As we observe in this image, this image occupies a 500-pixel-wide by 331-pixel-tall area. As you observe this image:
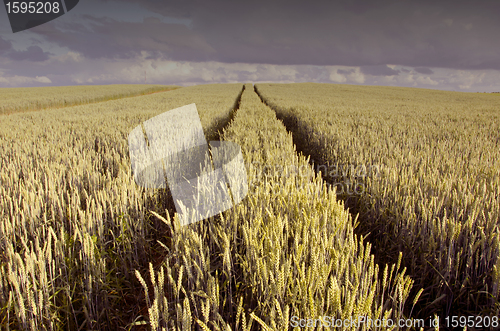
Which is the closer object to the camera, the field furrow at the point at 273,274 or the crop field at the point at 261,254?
the field furrow at the point at 273,274

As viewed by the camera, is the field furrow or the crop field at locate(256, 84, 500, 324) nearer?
the field furrow

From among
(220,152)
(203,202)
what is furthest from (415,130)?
(203,202)

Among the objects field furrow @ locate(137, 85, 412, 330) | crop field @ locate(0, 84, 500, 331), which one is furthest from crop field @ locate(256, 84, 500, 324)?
field furrow @ locate(137, 85, 412, 330)

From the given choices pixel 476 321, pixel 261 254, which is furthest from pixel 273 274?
pixel 476 321

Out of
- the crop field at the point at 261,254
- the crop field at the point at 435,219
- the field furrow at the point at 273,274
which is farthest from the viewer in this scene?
the crop field at the point at 435,219

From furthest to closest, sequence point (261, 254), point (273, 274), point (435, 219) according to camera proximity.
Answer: point (435, 219) < point (261, 254) < point (273, 274)

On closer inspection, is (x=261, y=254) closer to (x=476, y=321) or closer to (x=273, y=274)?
(x=273, y=274)

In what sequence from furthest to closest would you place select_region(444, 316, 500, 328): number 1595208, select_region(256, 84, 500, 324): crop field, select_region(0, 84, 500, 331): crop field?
1. select_region(256, 84, 500, 324): crop field
2. select_region(444, 316, 500, 328): number 1595208
3. select_region(0, 84, 500, 331): crop field

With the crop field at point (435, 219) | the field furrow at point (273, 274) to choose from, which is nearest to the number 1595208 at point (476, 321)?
the crop field at point (435, 219)

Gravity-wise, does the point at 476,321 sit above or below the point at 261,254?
below

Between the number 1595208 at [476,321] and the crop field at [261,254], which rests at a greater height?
the crop field at [261,254]

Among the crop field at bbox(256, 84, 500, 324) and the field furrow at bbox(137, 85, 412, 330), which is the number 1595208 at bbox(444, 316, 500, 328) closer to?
the crop field at bbox(256, 84, 500, 324)

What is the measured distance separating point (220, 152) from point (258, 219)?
79.5 inches

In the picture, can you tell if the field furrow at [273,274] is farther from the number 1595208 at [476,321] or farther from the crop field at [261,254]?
the number 1595208 at [476,321]
